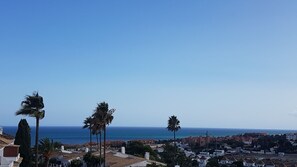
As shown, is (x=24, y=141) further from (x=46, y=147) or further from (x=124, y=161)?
(x=124, y=161)

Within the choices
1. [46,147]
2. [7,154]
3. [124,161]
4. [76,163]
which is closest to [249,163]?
[124,161]

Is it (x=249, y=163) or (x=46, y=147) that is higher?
(x=46, y=147)

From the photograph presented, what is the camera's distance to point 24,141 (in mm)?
48188

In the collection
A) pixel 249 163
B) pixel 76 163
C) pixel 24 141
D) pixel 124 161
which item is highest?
pixel 24 141

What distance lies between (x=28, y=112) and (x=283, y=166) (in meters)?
59.5

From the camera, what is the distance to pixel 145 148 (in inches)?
3014

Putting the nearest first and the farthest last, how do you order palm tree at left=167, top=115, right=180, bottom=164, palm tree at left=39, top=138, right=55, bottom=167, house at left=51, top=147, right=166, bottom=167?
palm tree at left=39, top=138, right=55, bottom=167 → house at left=51, top=147, right=166, bottom=167 → palm tree at left=167, top=115, right=180, bottom=164

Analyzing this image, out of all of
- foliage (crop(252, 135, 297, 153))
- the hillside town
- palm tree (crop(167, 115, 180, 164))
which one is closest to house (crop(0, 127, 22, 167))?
the hillside town

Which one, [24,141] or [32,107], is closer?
[32,107]

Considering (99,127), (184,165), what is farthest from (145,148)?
(99,127)

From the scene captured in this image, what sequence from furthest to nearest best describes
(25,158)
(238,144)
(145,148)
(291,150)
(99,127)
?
(238,144)
(291,150)
(145,148)
(99,127)
(25,158)

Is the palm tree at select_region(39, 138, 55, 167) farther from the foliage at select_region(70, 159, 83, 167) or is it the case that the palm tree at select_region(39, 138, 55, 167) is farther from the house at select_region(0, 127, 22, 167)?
the foliage at select_region(70, 159, 83, 167)

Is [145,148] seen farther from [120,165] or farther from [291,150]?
[291,150]

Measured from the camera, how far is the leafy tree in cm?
4709
